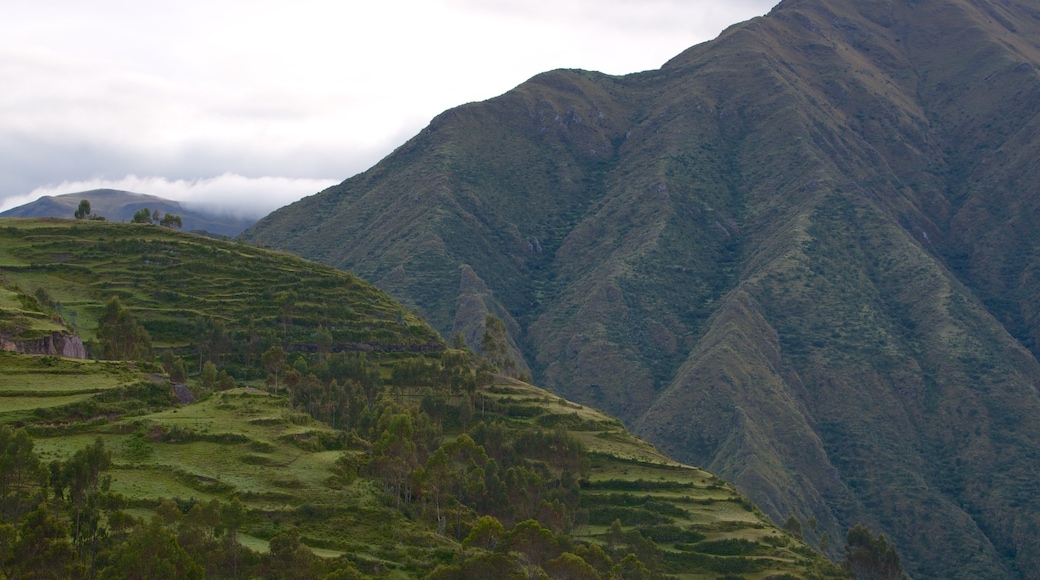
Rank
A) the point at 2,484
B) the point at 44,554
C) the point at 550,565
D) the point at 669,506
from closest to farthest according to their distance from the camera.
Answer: the point at 44,554 → the point at 2,484 → the point at 550,565 → the point at 669,506

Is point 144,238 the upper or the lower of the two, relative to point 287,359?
upper

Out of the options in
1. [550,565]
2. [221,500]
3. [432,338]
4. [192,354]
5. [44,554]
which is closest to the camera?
[44,554]

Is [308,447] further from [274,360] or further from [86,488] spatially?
[274,360]

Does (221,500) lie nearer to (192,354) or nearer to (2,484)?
(2,484)

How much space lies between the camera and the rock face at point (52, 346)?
125000mm

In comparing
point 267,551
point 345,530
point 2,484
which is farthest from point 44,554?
point 345,530

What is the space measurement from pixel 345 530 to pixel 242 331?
242 feet

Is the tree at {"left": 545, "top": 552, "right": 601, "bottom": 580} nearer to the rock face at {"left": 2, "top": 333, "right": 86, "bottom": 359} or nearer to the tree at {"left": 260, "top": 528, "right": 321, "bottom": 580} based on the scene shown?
the tree at {"left": 260, "top": 528, "right": 321, "bottom": 580}

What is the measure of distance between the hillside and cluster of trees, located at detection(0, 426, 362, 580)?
0.80ft

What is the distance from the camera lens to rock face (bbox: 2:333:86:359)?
125000 mm

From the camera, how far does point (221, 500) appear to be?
10488 cm

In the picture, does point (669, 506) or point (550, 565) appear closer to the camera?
point (550, 565)

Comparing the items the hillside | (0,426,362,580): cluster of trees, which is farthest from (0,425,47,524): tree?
the hillside

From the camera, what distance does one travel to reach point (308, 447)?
400ft
